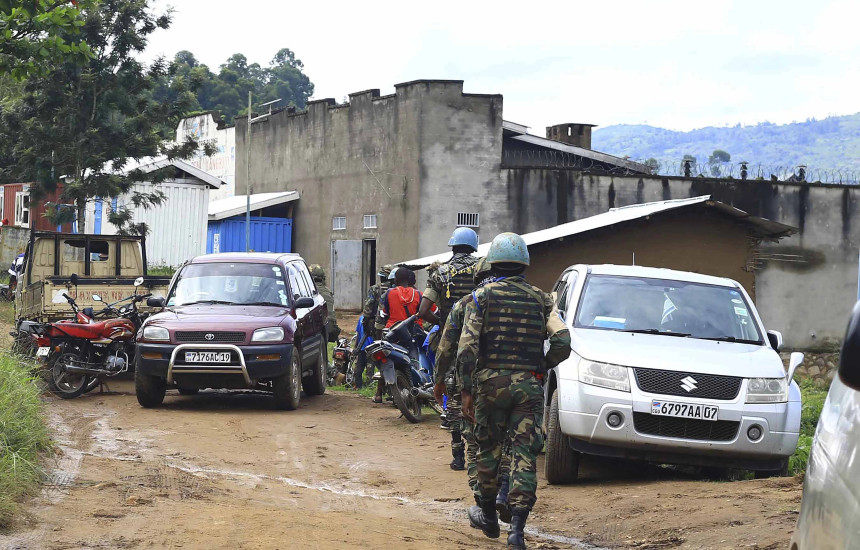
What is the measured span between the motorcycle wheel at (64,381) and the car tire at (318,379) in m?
2.84

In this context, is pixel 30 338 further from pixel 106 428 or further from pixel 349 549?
pixel 349 549

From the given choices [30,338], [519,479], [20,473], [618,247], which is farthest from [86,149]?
[519,479]

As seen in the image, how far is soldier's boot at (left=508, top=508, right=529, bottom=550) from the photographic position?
248 inches

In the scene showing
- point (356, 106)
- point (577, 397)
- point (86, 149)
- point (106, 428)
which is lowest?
point (106, 428)

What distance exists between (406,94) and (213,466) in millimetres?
22467

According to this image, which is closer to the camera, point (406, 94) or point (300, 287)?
point (300, 287)

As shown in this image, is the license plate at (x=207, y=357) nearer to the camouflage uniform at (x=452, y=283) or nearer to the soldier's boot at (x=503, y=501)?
the camouflage uniform at (x=452, y=283)

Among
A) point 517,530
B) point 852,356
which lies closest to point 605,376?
point 517,530

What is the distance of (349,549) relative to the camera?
5910 millimetres

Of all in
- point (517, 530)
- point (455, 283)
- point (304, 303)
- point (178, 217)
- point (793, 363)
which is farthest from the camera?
point (178, 217)

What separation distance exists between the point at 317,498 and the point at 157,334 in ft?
16.8

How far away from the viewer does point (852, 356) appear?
8.17 ft

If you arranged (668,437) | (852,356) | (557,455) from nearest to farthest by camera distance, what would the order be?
1. (852,356)
2. (668,437)
3. (557,455)

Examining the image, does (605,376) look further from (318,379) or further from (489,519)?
(318,379)
